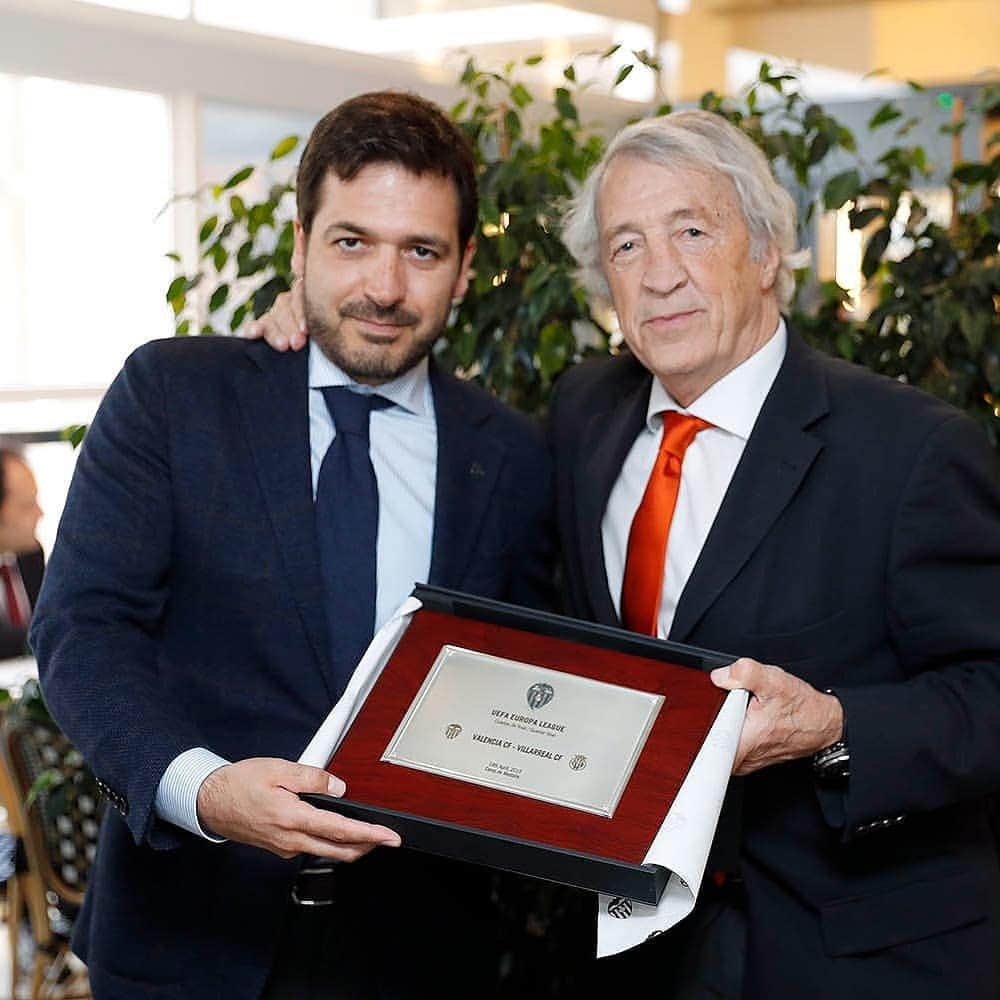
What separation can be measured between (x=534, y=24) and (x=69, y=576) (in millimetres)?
4753

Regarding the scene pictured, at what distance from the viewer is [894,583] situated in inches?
77.7

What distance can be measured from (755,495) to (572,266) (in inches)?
40.3

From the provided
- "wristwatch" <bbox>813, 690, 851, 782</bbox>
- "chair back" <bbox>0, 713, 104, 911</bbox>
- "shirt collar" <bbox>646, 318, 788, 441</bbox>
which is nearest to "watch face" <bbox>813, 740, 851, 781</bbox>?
"wristwatch" <bbox>813, 690, 851, 782</bbox>

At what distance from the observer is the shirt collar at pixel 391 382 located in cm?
219

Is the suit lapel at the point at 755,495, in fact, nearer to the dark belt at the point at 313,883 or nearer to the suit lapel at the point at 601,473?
the suit lapel at the point at 601,473

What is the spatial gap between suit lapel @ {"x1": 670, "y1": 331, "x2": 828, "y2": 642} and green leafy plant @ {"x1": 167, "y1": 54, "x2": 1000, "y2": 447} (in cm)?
82

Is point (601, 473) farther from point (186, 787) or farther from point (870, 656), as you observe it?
point (186, 787)

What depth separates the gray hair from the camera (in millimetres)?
2146

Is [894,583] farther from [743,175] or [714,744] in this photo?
[743,175]

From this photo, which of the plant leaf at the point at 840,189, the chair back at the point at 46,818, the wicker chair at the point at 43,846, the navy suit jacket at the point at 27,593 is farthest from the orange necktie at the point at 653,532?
the navy suit jacket at the point at 27,593

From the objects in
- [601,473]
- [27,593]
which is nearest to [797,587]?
[601,473]

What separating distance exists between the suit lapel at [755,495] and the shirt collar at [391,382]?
0.51m

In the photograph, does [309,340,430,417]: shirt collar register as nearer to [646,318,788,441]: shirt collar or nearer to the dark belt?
[646,318,788,441]: shirt collar

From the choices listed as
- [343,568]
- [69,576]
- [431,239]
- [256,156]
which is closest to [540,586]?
[343,568]
